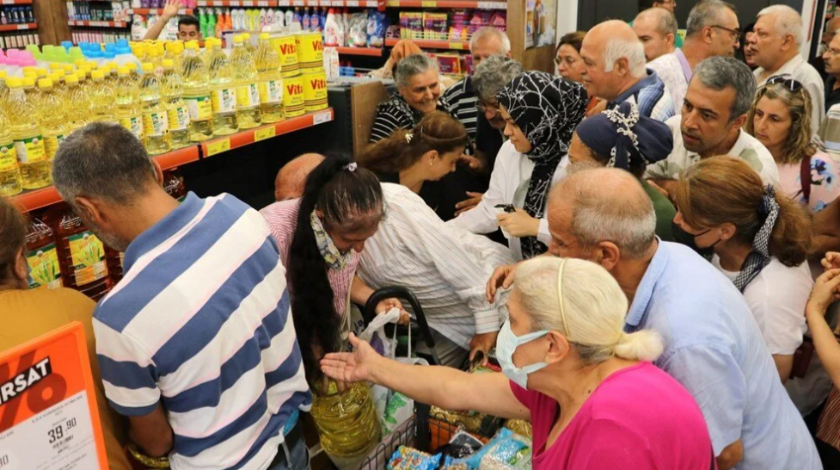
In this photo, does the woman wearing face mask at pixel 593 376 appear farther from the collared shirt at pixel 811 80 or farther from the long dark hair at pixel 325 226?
the collared shirt at pixel 811 80

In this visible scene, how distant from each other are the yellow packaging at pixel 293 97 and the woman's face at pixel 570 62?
7.82 feet

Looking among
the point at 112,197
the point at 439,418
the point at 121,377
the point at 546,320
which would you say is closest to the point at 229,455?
the point at 121,377

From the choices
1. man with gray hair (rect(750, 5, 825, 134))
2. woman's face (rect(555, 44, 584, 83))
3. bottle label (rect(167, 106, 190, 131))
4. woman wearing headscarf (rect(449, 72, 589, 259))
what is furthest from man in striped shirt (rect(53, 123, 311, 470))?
man with gray hair (rect(750, 5, 825, 134))

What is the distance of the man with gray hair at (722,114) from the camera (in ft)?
9.99

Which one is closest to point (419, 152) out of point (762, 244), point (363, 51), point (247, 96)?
point (247, 96)

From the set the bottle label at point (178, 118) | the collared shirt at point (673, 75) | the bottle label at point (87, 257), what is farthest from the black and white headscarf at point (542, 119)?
the bottle label at point (87, 257)

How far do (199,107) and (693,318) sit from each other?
214 cm

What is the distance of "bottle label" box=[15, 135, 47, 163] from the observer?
2262 millimetres

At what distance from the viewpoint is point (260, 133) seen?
3.18 meters

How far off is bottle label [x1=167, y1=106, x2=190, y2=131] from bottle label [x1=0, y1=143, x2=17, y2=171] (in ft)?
2.16

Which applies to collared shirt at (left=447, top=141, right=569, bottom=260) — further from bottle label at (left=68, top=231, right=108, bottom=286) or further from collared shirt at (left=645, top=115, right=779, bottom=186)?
bottle label at (left=68, top=231, right=108, bottom=286)

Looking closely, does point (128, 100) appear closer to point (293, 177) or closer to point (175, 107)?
point (175, 107)

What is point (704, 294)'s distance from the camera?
1788 millimetres

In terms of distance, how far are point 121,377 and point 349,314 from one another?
1.28 metres
